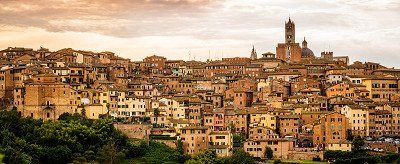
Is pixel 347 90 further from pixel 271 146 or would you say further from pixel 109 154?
pixel 109 154

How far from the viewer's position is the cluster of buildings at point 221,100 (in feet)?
172

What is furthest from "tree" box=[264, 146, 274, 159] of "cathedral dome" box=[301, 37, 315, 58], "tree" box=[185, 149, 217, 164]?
"cathedral dome" box=[301, 37, 315, 58]

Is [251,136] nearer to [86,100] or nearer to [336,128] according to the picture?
[336,128]

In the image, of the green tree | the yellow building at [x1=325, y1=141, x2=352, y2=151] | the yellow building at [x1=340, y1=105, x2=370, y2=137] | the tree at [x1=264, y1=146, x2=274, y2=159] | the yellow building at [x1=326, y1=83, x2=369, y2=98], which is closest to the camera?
the green tree

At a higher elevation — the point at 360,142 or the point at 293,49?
the point at 293,49

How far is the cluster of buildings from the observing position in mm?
52344

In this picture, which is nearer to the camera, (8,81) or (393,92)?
(8,81)

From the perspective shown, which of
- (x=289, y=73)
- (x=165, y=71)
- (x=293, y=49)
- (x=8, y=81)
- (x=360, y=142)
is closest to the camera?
(x=360, y=142)

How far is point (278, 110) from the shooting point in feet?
183

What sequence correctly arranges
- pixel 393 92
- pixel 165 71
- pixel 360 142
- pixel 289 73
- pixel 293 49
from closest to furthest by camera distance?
1. pixel 360 142
2. pixel 393 92
3. pixel 289 73
4. pixel 165 71
5. pixel 293 49

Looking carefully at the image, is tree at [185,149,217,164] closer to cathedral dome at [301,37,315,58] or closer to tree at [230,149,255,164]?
tree at [230,149,255,164]

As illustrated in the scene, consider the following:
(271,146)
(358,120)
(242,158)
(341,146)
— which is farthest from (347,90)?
(242,158)

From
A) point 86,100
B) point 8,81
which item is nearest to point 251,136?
point 86,100

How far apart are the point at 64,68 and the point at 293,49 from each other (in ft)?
98.1
